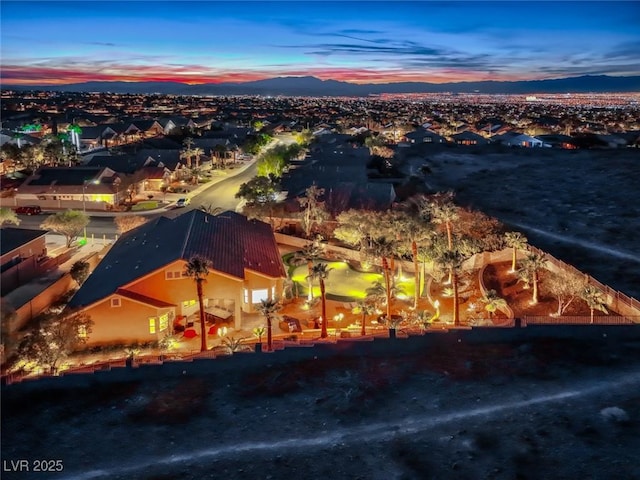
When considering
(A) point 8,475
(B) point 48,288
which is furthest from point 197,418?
(B) point 48,288

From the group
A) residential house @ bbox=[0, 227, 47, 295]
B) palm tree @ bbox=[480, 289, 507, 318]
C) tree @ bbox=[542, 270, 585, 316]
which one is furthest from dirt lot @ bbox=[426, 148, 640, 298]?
residential house @ bbox=[0, 227, 47, 295]

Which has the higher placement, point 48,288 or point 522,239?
point 522,239

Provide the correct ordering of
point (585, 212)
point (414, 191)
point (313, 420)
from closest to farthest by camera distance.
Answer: point (313, 420) → point (585, 212) → point (414, 191)

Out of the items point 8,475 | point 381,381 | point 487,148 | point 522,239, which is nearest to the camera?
point 8,475

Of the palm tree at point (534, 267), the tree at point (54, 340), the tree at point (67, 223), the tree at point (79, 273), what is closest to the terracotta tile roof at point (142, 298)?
the tree at point (54, 340)

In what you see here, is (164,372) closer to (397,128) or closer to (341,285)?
(341,285)

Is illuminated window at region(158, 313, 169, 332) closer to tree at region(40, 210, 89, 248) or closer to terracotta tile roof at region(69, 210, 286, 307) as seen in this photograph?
terracotta tile roof at region(69, 210, 286, 307)

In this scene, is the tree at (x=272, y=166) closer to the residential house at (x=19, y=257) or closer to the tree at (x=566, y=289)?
the residential house at (x=19, y=257)
